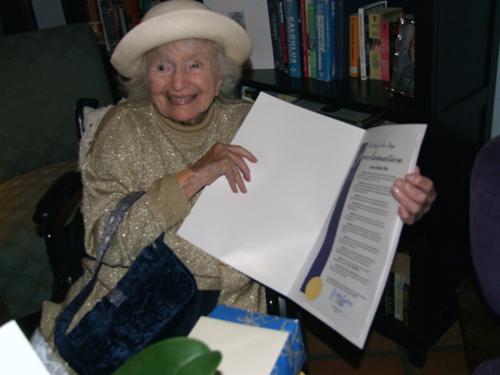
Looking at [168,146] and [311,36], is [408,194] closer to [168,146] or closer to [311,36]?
[168,146]

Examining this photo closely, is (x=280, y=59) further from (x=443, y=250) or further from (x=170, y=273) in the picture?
(x=170, y=273)

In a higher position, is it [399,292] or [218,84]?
[218,84]

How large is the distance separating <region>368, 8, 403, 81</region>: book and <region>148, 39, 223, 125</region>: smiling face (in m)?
0.58

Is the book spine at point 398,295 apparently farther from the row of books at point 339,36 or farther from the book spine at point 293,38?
the book spine at point 293,38

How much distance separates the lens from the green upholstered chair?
185cm

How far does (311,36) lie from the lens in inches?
60.5

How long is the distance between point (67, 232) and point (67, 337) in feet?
1.42

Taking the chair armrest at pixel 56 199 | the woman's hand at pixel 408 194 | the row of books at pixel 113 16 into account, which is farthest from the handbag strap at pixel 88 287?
the row of books at pixel 113 16

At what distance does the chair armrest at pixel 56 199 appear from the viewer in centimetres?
119

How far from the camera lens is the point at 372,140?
832 millimetres

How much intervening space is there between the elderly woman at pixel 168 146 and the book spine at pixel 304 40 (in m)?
0.37

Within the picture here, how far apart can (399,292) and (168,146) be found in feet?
3.32

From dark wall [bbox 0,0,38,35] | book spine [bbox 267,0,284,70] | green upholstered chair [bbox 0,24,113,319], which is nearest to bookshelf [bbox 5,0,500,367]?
book spine [bbox 267,0,284,70]

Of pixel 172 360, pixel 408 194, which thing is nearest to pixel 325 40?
pixel 408 194
